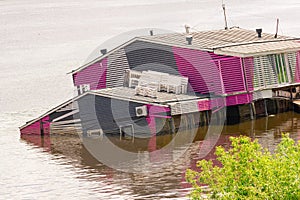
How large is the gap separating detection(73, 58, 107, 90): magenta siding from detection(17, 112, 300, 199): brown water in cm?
508

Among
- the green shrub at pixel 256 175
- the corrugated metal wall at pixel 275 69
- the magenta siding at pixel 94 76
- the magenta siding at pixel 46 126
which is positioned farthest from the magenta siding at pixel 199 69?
the green shrub at pixel 256 175

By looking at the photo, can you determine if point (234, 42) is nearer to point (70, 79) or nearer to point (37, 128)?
point (37, 128)

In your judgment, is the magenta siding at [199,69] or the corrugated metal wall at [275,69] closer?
the magenta siding at [199,69]

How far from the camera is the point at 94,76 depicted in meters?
45.9

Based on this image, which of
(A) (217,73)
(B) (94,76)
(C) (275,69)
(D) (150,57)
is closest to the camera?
(A) (217,73)

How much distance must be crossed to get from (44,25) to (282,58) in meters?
71.9

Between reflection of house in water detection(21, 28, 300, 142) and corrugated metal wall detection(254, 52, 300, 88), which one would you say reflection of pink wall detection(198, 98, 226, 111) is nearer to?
reflection of house in water detection(21, 28, 300, 142)

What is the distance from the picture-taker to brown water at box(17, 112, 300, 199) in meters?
30.9

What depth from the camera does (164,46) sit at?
144 ft

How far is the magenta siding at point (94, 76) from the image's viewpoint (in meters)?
45.5

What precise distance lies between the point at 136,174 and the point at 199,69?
10510 millimetres

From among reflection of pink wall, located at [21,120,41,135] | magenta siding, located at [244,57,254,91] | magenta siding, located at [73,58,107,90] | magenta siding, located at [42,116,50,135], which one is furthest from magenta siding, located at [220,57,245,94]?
reflection of pink wall, located at [21,120,41,135]

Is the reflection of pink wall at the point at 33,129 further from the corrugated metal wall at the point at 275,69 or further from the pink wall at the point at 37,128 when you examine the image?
the corrugated metal wall at the point at 275,69

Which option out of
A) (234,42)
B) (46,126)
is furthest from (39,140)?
(234,42)
